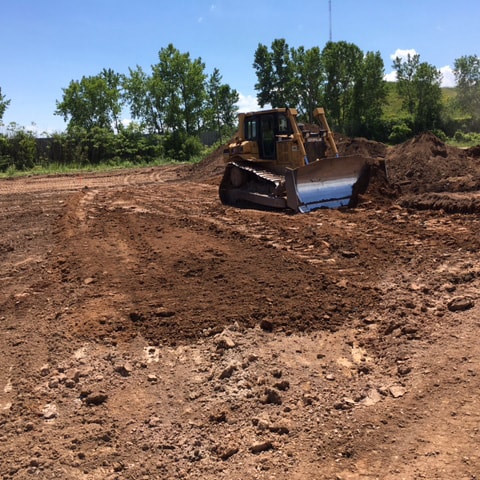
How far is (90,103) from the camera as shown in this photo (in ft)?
176

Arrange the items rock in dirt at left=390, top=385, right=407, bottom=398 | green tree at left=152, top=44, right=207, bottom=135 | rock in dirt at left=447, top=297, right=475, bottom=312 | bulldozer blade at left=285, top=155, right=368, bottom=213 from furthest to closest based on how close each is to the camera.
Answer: green tree at left=152, top=44, right=207, bottom=135 → bulldozer blade at left=285, top=155, right=368, bottom=213 → rock in dirt at left=447, top=297, right=475, bottom=312 → rock in dirt at left=390, top=385, right=407, bottom=398

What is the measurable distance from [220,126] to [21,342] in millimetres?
52212

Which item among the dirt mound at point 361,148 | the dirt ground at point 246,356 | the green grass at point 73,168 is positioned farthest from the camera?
the green grass at point 73,168

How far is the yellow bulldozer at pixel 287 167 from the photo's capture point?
425 inches

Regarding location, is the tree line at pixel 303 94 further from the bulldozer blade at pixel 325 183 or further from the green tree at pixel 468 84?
the bulldozer blade at pixel 325 183

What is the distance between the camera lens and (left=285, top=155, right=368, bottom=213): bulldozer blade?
419 inches

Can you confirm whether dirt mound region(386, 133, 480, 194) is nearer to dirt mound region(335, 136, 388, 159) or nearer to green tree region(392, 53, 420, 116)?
dirt mound region(335, 136, 388, 159)

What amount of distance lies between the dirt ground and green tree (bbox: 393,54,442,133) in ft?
154

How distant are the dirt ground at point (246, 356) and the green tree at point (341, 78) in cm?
4610

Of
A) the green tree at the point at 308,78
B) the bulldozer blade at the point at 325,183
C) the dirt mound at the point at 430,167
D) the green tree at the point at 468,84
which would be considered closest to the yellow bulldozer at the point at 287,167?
the bulldozer blade at the point at 325,183

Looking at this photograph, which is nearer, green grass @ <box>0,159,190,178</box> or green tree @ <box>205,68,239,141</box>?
green grass @ <box>0,159,190,178</box>

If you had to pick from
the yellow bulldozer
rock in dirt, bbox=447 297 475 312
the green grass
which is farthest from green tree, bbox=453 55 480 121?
rock in dirt, bbox=447 297 475 312

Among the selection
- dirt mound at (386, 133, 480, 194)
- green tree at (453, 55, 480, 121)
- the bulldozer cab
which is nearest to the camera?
the bulldozer cab

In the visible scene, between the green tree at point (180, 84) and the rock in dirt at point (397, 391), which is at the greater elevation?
the green tree at point (180, 84)
